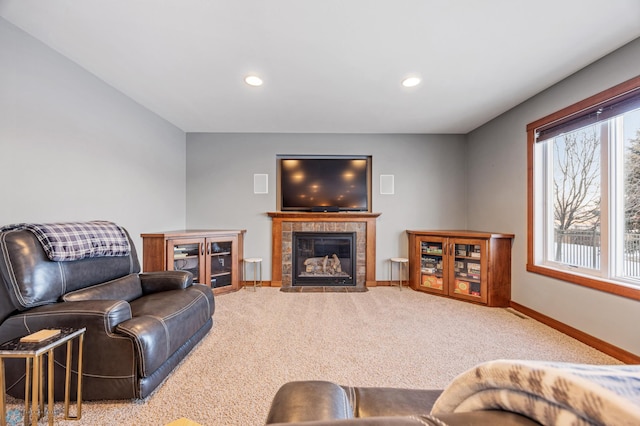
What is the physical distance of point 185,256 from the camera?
329 cm

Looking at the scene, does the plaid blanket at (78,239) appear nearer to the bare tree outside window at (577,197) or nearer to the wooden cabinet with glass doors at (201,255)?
the wooden cabinet with glass doors at (201,255)

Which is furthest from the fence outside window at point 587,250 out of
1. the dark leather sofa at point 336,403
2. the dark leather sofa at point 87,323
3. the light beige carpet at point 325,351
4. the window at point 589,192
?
the dark leather sofa at point 87,323

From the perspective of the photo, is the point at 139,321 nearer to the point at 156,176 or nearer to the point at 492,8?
the point at 156,176

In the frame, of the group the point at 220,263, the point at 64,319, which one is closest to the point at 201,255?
the point at 220,263

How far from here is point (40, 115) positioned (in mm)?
1988

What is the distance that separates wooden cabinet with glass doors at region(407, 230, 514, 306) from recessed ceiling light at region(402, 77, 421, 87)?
202cm

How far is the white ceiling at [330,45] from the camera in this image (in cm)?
165

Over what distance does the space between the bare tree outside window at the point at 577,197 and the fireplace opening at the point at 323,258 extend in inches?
96.1

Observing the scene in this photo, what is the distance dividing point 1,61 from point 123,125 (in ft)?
3.44

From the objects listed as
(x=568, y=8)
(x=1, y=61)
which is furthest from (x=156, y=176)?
(x=568, y=8)

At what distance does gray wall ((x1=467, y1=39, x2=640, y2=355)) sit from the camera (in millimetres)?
1996

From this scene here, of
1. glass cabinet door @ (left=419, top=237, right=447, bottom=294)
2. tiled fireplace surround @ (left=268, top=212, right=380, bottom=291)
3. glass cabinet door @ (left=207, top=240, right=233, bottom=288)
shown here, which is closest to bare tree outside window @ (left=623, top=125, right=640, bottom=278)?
glass cabinet door @ (left=419, top=237, right=447, bottom=294)

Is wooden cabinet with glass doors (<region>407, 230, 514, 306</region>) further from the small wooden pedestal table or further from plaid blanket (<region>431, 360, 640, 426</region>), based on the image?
the small wooden pedestal table

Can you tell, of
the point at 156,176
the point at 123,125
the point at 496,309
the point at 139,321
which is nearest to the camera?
the point at 139,321
